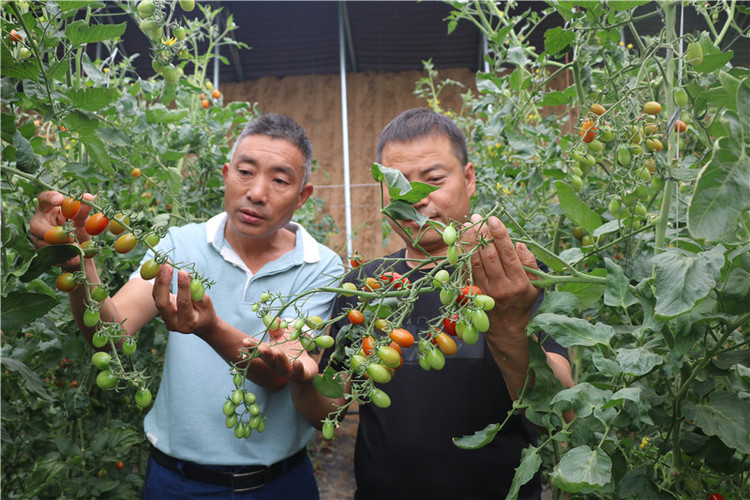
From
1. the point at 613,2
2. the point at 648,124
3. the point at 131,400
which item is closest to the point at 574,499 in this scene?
the point at 648,124

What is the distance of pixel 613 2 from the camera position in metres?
0.88

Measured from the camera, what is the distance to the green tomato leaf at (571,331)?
2.47 ft

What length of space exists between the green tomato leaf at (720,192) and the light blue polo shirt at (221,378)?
1.06 meters

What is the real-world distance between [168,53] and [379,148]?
2.35 ft

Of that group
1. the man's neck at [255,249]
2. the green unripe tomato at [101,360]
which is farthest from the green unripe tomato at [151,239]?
the man's neck at [255,249]

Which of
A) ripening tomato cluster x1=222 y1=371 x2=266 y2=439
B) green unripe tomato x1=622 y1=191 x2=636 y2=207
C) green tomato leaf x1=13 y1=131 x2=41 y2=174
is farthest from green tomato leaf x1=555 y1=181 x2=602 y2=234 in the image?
green tomato leaf x1=13 y1=131 x2=41 y2=174

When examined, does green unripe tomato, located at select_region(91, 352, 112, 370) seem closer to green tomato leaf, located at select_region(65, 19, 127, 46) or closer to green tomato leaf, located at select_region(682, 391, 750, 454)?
green tomato leaf, located at select_region(65, 19, 127, 46)

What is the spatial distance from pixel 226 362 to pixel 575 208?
3.38 ft

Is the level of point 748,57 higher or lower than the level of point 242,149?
higher

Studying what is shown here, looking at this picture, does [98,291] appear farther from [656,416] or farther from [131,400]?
[131,400]

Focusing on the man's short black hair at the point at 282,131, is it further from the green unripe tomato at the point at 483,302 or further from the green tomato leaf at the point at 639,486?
the green tomato leaf at the point at 639,486

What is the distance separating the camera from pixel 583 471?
0.64 metres

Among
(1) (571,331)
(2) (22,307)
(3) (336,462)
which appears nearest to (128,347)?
(2) (22,307)

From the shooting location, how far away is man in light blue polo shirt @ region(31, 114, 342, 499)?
5.03ft
